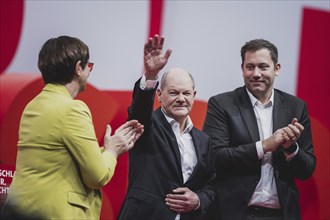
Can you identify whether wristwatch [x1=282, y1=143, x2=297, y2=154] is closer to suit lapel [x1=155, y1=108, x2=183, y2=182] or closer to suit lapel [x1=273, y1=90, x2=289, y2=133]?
suit lapel [x1=273, y1=90, x2=289, y2=133]

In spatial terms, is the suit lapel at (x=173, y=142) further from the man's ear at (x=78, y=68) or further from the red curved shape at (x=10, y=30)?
the red curved shape at (x=10, y=30)

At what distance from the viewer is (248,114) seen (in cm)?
325

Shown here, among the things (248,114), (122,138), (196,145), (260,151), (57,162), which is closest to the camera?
(57,162)

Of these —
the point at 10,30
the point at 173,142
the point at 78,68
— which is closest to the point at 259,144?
the point at 173,142

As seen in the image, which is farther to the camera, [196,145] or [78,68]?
[196,145]

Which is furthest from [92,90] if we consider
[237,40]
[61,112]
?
[61,112]

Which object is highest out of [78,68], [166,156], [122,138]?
[78,68]

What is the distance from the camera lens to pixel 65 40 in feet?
7.69

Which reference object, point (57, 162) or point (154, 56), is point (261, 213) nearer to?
point (154, 56)

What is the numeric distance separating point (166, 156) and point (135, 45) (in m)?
1.35

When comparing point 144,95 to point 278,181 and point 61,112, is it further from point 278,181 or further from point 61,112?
point 278,181

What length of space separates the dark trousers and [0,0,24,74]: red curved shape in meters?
1.99

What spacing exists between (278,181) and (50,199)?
1456 millimetres

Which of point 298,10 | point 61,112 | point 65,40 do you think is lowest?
point 61,112
